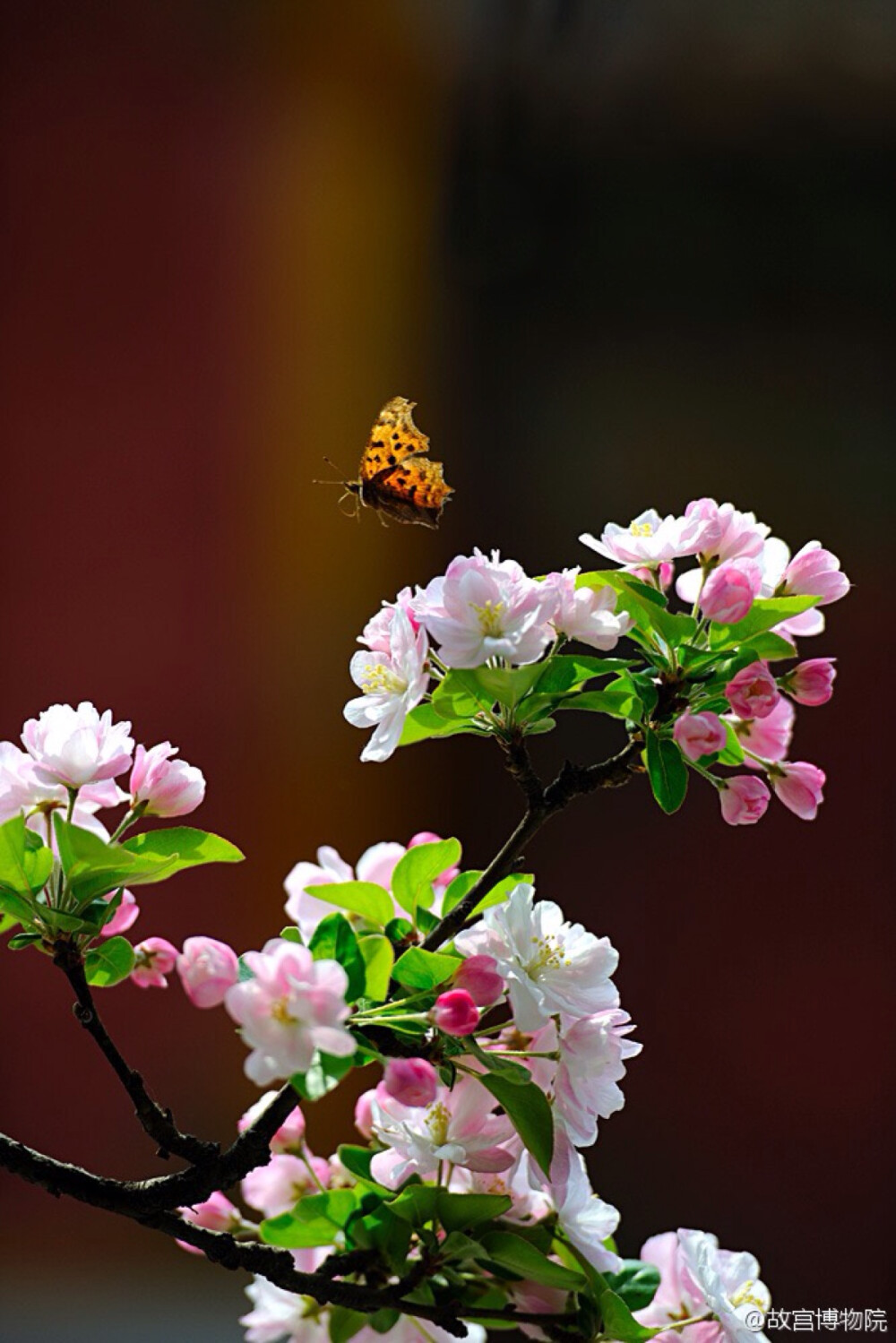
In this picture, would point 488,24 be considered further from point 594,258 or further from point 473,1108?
point 473,1108

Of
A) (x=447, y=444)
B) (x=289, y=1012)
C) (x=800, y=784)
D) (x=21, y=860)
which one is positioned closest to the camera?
(x=289, y=1012)

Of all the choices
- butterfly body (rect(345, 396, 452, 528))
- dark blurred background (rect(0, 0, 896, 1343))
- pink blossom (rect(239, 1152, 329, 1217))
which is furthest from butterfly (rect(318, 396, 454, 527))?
Answer: dark blurred background (rect(0, 0, 896, 1343))

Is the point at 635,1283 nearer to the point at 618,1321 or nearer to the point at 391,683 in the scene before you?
the point at 618,1321

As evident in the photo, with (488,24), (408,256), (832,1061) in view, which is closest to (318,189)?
(408,256)

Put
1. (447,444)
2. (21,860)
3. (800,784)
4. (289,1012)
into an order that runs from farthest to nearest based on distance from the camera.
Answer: (447,444) < (800,784) < (21,860) < (289,1012)

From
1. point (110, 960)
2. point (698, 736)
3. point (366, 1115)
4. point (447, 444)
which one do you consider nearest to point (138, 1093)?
point (110, 960)

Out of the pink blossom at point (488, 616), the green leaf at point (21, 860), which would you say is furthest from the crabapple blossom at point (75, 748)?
the pink blossom at point (488, 616)

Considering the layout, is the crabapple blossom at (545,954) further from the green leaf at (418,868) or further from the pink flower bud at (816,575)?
the pink flower bud at (816,575)

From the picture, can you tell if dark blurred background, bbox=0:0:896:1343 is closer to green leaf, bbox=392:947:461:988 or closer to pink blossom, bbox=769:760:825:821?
pink blossom, bbox=769:760:825:821
